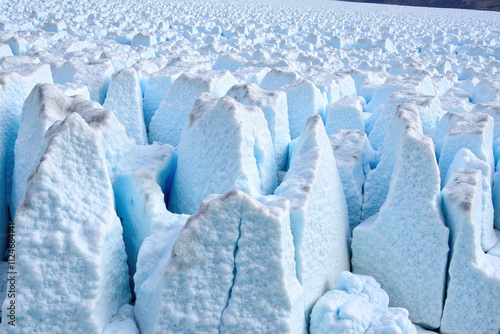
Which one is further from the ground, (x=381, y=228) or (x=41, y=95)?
(x=41, y=95)

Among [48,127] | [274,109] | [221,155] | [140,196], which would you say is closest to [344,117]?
[274,109]

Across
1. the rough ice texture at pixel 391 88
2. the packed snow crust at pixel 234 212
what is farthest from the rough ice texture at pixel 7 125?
the rough ice texture at pixel 391 88

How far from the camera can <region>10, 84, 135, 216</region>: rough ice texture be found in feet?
3.34

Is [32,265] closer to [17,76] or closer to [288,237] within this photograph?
[288,237]

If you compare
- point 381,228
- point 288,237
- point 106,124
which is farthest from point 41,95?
point 381,228

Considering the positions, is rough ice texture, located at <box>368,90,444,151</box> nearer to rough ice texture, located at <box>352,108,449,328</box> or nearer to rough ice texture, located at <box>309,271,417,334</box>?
rough ice texture, located at <box>352,108,449,328</box>

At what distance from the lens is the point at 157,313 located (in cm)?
75

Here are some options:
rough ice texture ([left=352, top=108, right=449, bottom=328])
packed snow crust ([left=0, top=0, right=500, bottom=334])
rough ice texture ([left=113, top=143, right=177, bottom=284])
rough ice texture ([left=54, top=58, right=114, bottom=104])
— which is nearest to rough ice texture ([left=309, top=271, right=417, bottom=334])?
packed snow crust ([left=0, top=0, right=500, bottom=334])

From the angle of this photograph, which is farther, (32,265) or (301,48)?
(301,48)

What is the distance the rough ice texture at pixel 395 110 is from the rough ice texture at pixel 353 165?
5.3 inches

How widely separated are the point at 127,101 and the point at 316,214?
84 centimetres

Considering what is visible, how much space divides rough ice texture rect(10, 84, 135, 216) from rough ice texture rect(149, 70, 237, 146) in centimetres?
31

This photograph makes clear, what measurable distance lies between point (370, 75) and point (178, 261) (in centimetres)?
183

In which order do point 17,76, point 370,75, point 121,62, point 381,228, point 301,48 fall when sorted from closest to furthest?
point 381,228 < point 17,76 < point 121,62 < point 370,75 < point 301,48
